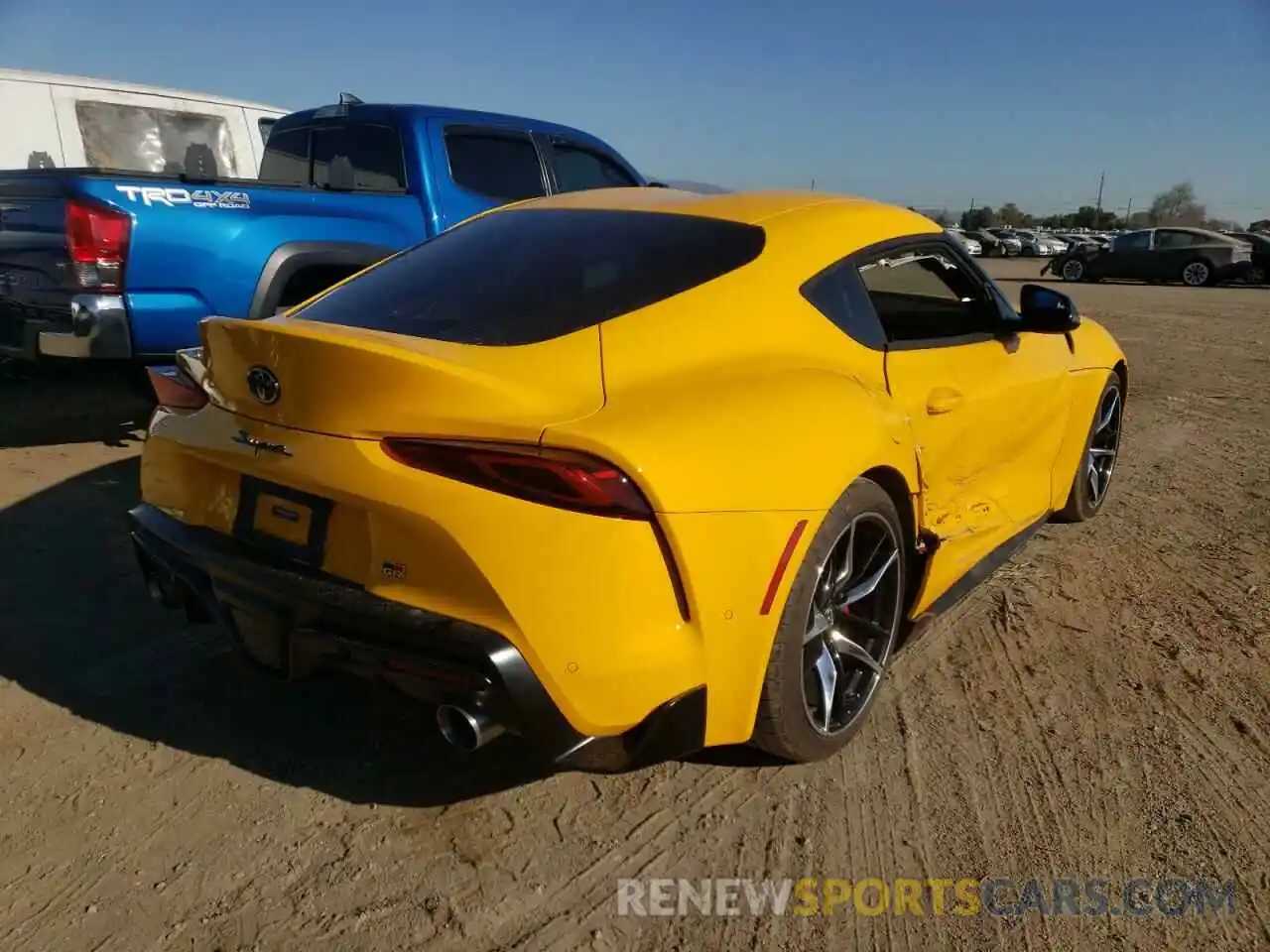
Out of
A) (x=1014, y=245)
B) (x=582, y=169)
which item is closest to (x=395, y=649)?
(x=582, y=169)

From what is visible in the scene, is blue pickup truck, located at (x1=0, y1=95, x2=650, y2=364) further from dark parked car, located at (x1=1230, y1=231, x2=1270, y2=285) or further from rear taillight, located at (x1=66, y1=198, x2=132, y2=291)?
dark parked car, located at (x1=1230, y1=231, x2=1270, y2=285)

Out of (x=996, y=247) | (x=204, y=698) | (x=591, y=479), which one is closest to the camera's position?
(x=591, y=479)

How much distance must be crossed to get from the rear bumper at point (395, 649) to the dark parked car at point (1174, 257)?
2424 cm

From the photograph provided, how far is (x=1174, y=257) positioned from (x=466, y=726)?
24.8 m

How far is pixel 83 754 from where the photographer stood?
2621 millimetres

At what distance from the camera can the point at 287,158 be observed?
6852 mm

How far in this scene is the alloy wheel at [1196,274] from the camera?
72.4 ft

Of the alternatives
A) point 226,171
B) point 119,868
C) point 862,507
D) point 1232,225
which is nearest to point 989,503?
point 862,507

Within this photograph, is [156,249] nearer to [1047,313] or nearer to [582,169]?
[582,169]

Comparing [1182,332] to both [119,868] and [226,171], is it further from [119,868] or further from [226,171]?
[119,868]

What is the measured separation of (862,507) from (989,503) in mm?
1101

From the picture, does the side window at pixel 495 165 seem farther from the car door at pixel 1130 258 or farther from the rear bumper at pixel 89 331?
the car door at pixel 1130 258

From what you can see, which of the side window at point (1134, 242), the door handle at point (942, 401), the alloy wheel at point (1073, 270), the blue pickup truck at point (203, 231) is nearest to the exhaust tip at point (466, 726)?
the door handle at point (942, 401)

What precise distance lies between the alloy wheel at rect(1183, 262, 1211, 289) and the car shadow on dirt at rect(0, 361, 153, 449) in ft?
75.1
